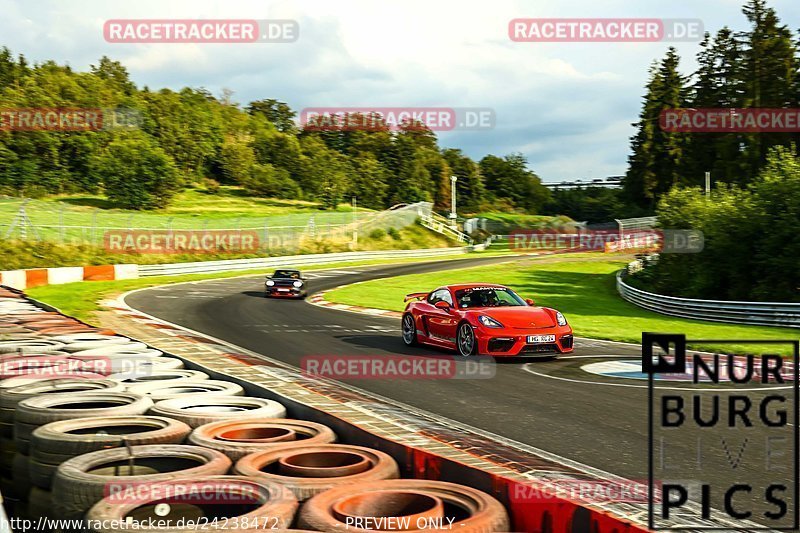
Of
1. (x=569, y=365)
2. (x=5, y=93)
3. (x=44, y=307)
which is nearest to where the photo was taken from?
(x=569, y=365)

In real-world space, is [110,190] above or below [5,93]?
below

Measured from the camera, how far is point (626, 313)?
84.1 feet

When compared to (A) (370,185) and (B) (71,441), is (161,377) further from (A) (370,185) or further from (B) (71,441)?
(A) (370,185)

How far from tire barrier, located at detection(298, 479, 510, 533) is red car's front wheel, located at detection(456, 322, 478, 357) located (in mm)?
8713

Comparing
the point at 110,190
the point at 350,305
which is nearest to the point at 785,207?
the point at 350,305

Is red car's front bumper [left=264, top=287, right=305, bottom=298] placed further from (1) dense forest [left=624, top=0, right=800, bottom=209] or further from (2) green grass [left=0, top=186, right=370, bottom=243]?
(1) dense forest [left=624, top=0, right=800, bottom=209]

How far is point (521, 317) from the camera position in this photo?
42.7ft

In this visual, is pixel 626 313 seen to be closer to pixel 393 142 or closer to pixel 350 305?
pixel 350 305

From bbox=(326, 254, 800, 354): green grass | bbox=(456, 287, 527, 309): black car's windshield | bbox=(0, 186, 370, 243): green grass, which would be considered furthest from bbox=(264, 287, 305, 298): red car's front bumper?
bbox=(0, 186, 370, 243): green grass

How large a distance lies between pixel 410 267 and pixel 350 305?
2132 centimetres

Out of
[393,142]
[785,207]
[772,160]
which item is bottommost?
[785,207]

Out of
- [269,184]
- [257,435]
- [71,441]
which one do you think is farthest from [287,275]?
[269,184]

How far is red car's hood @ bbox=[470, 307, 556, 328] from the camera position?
12867 mm

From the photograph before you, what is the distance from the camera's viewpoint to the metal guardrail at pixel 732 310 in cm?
2078
